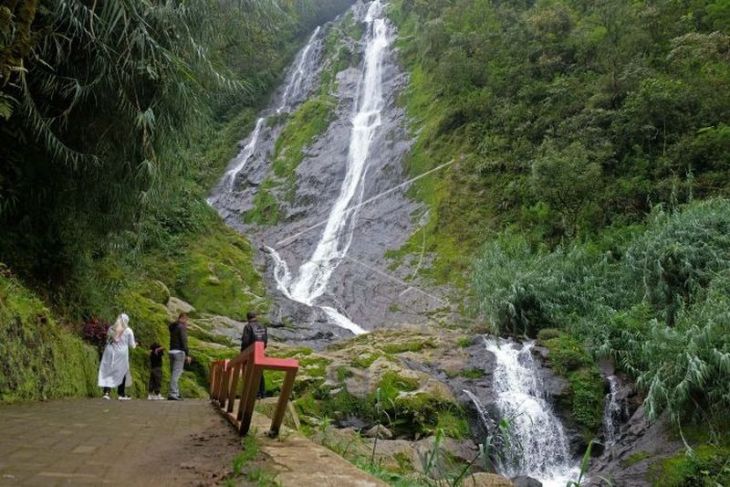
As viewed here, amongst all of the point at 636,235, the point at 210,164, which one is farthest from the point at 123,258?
the point at 210,164

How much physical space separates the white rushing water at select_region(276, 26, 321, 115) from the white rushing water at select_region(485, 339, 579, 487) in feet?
107

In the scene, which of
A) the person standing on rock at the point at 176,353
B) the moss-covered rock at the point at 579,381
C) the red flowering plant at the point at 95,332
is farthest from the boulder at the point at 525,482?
the red flowering plant at the point at 95,332

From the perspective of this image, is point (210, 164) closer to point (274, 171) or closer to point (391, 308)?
point (274, 171)

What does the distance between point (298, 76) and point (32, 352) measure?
40.1 metres

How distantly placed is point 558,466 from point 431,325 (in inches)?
310

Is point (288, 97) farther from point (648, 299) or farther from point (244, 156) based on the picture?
point (648, 299)

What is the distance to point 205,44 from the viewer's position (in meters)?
8.32

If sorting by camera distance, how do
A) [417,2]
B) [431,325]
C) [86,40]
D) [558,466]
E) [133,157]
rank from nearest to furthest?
1. [86,40]
2. [133,157]
3. [558,466]
4. [431,325]
5. [417,2]

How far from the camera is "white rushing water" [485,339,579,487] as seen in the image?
10.2 metres

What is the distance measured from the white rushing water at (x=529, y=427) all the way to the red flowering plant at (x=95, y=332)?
277 inches

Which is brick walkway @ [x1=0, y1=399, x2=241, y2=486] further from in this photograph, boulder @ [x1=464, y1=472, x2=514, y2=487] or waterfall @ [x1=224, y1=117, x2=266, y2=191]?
waterfall @ [x1=224, y1=117, x2=266, y2=191]

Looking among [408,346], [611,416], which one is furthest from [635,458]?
[408,346]

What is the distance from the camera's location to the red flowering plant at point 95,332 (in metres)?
9.41

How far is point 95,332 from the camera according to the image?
9453mm
